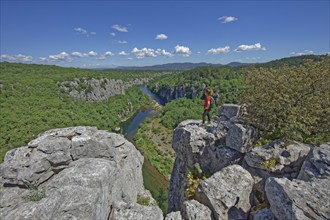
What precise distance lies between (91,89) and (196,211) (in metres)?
89.3

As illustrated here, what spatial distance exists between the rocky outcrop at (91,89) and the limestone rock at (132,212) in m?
73.8

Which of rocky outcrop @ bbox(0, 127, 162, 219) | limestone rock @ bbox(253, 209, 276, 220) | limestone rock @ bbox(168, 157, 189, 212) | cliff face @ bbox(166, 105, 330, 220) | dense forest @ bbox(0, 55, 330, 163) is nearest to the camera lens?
rocky outcrop @ bbox(0, 127, 162, 219)

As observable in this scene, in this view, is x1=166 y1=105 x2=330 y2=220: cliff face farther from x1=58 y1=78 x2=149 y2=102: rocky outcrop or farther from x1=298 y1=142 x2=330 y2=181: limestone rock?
x1=58 y1=78 x2=149 y2=102: rocky outcrop

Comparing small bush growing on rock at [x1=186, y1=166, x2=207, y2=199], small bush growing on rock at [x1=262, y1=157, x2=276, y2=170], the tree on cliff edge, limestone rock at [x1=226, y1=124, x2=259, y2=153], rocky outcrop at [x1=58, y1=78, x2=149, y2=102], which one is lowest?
rocky outcrop at [x1=58, y1=78, x2=149, y2=102]

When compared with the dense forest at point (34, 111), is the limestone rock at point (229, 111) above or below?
above

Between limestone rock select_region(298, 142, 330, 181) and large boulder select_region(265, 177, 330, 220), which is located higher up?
limestone rock select_region(298, 142, 330, 181)

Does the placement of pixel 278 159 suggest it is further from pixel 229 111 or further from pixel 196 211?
pixel 229 111

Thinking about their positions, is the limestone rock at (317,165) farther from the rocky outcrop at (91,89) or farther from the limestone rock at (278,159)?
the rocky outcrop at (91,89)

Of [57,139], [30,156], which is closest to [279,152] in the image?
[57,139]

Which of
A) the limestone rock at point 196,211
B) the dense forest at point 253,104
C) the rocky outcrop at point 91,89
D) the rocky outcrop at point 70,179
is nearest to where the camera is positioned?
the rocky outcrop at point 70,179

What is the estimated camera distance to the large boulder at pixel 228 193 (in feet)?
31.9

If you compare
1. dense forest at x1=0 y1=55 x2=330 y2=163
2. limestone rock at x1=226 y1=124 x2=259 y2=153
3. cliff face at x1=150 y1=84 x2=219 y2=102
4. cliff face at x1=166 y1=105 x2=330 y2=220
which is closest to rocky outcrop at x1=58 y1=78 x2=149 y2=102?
dense forest at x1=0 y1=55 x2=330 y2=163

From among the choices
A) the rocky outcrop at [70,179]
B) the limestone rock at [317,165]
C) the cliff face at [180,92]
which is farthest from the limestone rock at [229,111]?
the cliff face at [180,92]

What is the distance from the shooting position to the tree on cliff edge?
11.1 metres
